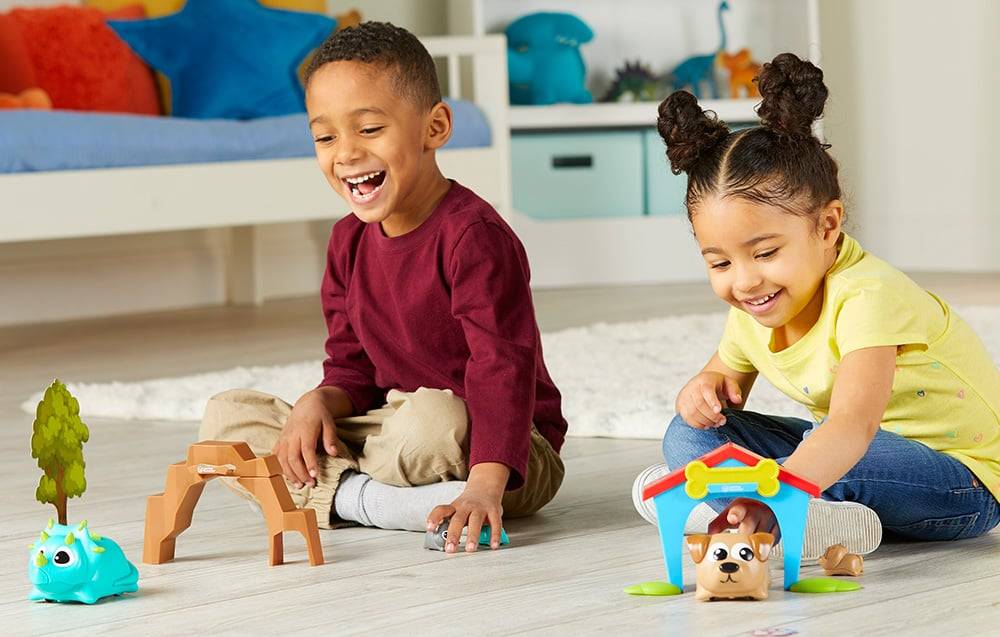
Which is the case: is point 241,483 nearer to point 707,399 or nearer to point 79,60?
point 707,399

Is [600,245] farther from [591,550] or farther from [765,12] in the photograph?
[591,550]

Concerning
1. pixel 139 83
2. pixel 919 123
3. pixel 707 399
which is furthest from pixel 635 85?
pixel 707 399

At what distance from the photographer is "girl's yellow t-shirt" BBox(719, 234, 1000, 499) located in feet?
3.57

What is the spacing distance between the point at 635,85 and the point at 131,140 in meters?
1.52

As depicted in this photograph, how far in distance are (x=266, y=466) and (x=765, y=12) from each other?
310 centimetres

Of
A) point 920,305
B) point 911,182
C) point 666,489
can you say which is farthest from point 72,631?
point 911,182

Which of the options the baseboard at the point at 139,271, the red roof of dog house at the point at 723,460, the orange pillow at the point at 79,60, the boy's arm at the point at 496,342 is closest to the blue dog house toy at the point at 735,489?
the red roof of dog house at the point at 723,460

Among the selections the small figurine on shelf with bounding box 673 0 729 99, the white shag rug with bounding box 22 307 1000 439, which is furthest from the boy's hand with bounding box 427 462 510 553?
the small figurine on shelf with bounding box 673 0 729 99

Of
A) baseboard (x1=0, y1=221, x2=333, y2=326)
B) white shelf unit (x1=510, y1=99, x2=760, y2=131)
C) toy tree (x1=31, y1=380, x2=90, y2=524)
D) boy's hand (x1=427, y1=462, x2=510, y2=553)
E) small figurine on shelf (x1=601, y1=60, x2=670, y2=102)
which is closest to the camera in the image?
toy tree (x1=31, y1=380, x2=90, y2=524)

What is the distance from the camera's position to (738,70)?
3.80 m

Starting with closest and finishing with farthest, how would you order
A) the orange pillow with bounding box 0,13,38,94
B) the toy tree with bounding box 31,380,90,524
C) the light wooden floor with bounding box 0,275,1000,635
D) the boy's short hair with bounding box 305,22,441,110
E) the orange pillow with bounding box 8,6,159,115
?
the light wooden floor with bounding box 0,275,1000,635 < the toy tree with bounding box 31,380,90,524 < the boy's short hair with bounding box 305,22,441,110 < the orange pillow with bounding box 0,13,38,94 < the orange pillow with bounding box 8,6,159,115

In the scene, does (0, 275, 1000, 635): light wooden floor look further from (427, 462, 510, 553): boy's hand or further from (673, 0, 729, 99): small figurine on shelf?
(673, 0, 729, 99): small figurine on shelf

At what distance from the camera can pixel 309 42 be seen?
3260 mm

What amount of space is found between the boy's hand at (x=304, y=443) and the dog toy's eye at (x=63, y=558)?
0.96 feet
